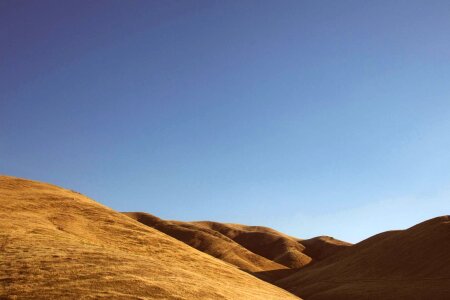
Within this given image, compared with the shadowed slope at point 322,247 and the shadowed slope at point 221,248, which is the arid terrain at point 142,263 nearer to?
the shadowed slope at point 221,248

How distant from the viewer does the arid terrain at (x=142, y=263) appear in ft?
62.3

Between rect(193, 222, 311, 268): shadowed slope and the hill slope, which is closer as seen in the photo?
the hill slope

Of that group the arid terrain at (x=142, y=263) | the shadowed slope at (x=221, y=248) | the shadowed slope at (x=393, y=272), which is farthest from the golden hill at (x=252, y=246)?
the shadowed slope at (x=393, y=272)

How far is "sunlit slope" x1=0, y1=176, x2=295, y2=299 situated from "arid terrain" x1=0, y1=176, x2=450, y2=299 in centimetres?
5

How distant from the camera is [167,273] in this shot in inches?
895

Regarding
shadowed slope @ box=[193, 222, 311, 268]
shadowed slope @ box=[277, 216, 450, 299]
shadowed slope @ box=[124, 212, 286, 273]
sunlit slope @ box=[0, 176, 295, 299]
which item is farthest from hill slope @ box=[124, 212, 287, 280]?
sunlit slope @ box=[0, 176, 295, 299]

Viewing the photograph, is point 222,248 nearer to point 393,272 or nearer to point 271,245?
point 271,245

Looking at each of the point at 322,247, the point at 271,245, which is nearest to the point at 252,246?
the point at 271,245

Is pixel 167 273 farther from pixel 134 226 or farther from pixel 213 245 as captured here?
pixel 213 245

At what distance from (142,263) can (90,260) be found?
2845 millimetres

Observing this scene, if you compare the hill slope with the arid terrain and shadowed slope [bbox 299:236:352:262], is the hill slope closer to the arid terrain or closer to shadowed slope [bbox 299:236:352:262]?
the arid terrain

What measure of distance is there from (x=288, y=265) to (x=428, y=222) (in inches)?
1624

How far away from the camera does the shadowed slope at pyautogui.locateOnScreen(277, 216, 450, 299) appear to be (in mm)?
40250

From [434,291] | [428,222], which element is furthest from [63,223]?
[428,222]
